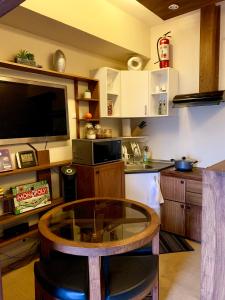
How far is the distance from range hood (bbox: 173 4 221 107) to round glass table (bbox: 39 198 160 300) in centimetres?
150

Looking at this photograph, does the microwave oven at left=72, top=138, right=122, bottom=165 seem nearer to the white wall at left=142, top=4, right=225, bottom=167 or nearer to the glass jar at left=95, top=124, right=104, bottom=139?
the glass jar at left=95, top=124, right=104, bottom=139

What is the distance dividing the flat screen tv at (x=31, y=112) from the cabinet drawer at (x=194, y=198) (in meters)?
1.59

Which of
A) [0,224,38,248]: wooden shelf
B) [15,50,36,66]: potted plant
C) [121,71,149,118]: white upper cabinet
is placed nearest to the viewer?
[0,224,38,248]: wooden shelf

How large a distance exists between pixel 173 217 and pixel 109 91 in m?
1.79

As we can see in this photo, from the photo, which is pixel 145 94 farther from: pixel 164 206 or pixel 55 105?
pixel 164 206

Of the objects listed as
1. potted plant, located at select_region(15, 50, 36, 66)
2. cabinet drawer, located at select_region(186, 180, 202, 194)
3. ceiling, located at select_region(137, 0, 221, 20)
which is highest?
ceiling, located at select_region(137, 0, 221, 20)

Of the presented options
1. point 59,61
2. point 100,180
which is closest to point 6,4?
point 59,61

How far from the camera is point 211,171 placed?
4.81 ft

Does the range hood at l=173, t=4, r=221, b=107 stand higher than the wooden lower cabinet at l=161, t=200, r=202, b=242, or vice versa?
the range hood at l=173, t=4, r=221, b=107

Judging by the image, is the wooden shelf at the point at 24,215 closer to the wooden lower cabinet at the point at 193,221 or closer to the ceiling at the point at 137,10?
the wooden lower cabinet at the point at 193,221

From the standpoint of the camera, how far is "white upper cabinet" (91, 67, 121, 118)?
116 inches

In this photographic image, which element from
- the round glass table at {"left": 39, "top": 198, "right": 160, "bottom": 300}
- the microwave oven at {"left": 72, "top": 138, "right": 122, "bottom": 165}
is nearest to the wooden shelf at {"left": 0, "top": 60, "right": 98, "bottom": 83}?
the microwave oven at {"left": 72, "top": 138, "right": 122, "bottom": 165}

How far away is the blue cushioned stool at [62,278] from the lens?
1.30 meters

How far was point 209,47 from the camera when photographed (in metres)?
2.71
